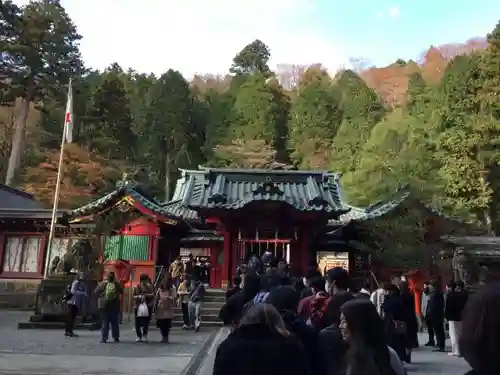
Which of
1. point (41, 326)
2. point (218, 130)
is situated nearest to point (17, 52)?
point (218, 130)

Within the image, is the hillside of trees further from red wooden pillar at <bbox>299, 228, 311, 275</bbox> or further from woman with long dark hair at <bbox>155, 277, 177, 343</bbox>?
woman with long dark hair at <bbox>155, 277, 177, 343</bbox>

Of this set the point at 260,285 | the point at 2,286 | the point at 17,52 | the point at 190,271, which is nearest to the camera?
the point at 260,285

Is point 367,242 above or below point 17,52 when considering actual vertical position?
below

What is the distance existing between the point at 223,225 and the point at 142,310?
370 inches

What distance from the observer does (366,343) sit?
282 cm

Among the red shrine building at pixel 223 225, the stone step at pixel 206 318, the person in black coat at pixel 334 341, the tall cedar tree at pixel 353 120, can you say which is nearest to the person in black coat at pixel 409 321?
the person in black coat at pixel 334 341

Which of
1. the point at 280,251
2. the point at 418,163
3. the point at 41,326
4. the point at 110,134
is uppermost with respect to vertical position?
the point at 110,134

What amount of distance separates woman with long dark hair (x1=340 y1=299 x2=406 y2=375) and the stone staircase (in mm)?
14472

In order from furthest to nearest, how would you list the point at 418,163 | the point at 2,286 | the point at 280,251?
the point at 418,163 < the point at 2,286 < the point at 280,251

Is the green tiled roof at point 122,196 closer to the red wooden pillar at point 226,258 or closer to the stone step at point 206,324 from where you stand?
the red wooden pillar at point 226,258

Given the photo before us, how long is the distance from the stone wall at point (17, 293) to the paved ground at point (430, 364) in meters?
15.0

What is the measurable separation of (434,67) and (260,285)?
50.7m

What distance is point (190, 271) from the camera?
20.1 metres

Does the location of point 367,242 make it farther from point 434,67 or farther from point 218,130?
point 434,67
